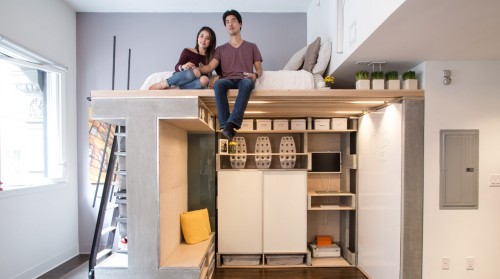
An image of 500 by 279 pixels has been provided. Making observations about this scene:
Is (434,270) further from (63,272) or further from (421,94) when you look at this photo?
(63,272)

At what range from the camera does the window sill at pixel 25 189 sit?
311 cm

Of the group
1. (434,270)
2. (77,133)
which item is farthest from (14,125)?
(434,270)

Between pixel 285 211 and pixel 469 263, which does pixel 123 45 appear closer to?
pixel 285 211

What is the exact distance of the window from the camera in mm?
3352

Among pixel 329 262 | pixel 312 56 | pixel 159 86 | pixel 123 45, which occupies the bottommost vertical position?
pixel 329 262

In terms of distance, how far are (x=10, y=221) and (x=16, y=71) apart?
1797 mm

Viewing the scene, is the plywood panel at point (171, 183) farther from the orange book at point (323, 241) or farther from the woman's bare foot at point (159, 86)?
the orange book at point (323, 241)

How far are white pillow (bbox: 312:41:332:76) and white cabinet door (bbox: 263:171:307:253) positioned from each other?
1507mm

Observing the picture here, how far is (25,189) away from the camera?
3365 millimetres

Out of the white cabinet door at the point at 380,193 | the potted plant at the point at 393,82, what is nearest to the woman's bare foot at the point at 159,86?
the potted plant at the point at 393,82

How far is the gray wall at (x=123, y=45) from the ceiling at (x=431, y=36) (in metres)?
2.00

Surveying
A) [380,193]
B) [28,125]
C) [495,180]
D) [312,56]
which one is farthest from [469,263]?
[28,125]

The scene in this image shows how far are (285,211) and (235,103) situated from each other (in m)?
2.08

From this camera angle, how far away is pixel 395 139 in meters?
3.08
